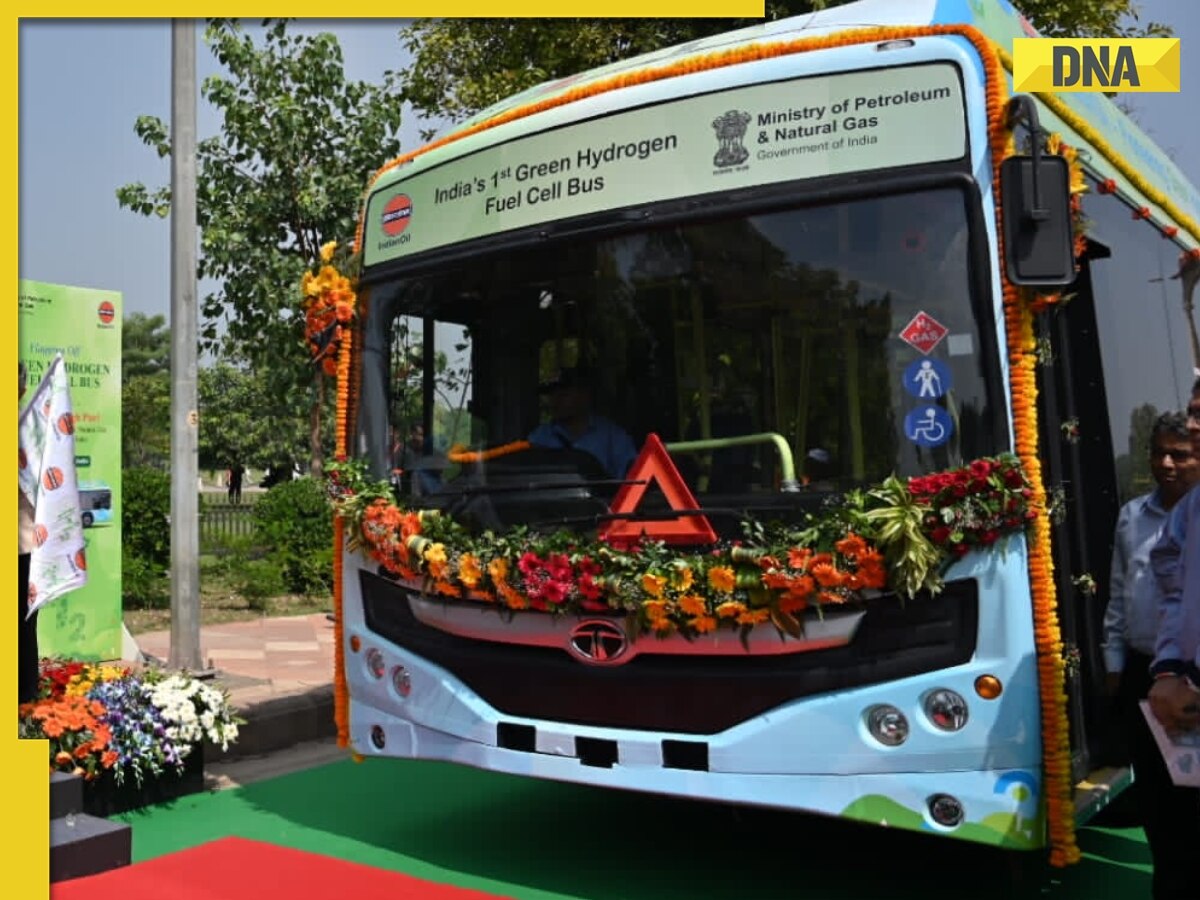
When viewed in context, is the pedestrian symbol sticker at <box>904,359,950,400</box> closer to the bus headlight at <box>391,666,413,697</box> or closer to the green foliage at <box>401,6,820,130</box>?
the bus headlight at <box>391,666,413,697</box>

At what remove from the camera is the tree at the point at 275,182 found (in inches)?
468

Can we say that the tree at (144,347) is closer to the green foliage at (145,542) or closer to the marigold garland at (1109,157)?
the green foliage at (145,542)

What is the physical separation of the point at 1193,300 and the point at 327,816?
4.86 meters

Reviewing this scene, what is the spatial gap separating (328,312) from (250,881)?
2.43 m

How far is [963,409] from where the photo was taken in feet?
12.9

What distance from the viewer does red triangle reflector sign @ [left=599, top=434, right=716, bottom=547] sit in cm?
419

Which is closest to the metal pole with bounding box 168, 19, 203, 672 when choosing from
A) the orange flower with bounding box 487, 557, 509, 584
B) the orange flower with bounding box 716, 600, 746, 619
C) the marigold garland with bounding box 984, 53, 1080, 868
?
the orange flower with bounding box 487, 557, 509, 584

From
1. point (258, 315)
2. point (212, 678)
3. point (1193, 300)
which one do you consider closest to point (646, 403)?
point (1193, 300)

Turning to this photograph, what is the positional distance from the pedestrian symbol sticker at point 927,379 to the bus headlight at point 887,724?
1000 millimetres

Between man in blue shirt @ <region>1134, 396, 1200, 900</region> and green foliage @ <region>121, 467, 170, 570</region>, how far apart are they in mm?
10764

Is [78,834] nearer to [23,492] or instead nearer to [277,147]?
[23,492]

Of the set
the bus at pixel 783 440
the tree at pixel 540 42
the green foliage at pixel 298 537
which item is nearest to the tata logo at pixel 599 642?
the bus at pixel 783 440

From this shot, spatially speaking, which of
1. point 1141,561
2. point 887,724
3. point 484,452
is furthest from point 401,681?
point 1141,561

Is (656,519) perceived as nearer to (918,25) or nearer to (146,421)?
(918,25)
